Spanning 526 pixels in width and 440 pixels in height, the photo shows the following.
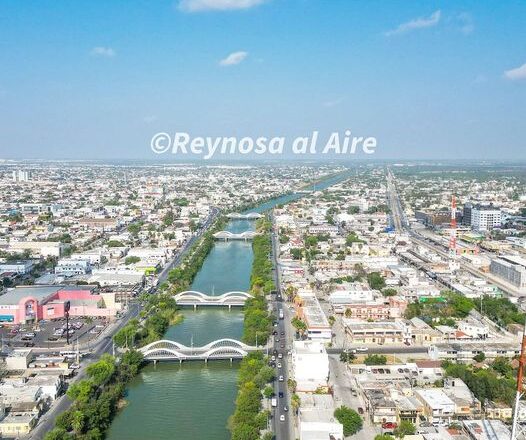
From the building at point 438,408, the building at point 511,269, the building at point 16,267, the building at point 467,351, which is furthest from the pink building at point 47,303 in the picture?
the building at point 511,269

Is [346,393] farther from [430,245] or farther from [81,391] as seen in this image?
[430,245]

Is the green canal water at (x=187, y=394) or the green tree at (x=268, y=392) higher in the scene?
the green tree at (x=268, y=392)

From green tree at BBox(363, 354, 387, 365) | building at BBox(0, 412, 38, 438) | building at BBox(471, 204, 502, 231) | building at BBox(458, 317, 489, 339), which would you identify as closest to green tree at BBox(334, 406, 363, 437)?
green tree at BBox(363, 354, 387, 365)

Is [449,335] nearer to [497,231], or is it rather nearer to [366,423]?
[366,423]

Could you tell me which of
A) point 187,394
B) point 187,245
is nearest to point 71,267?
point 187,245

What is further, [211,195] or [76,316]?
[211,195]

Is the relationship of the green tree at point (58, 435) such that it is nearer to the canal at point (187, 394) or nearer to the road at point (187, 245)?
the canal at point (187, 394)

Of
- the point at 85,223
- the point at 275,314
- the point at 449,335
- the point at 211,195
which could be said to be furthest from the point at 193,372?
the point at 211,195

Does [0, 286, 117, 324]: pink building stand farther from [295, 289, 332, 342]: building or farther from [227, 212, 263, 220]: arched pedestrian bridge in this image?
[227, 212, 263, 220]: arched pedestrian bridge
